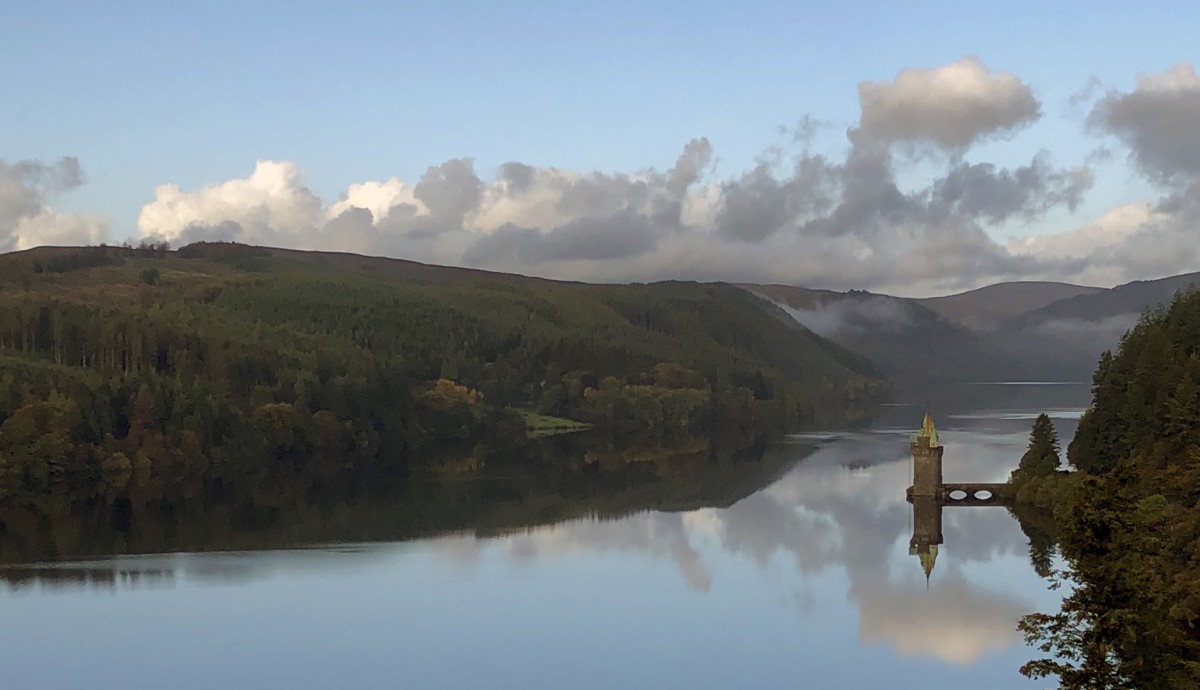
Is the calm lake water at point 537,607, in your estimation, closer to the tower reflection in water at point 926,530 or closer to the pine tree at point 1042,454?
the tower reflection in water at point 926,530

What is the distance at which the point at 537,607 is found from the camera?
161 ft

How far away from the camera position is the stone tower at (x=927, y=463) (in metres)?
81.2

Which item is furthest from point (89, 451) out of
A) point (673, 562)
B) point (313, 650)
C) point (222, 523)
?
point (313, 650)

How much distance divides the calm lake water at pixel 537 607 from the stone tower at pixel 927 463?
5.45 m

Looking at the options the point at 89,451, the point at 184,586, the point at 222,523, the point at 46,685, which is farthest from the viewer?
the point at 89,451

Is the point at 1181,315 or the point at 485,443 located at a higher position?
the point at 1181,315

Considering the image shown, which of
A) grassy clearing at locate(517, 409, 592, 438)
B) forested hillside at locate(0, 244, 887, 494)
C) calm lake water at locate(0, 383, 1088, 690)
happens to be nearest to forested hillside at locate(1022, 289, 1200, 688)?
calm lake water at locate(0, 383, 1088, 690)

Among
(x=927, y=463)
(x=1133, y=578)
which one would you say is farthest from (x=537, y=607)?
(x=927, y=463)

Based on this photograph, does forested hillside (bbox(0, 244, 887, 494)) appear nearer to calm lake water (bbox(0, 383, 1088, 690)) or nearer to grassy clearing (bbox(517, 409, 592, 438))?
grassy clearing (bbox(517, 409, 592, 438))

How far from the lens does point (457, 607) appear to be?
161 ft

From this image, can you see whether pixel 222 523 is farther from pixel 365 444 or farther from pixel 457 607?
pixel 365 444

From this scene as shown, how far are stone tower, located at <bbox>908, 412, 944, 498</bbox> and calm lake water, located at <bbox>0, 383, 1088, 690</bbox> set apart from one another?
17.9ft

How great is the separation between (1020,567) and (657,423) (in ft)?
339

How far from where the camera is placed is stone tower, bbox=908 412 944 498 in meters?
81.2
